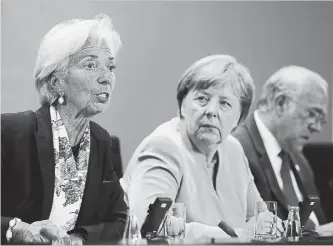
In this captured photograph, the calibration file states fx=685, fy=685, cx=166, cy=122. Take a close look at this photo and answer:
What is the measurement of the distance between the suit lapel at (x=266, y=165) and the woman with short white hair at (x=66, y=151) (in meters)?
0.89

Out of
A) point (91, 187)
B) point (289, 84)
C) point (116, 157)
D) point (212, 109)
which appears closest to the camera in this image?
point (91, 187)

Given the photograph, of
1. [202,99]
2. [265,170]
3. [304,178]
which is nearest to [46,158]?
[202,99]

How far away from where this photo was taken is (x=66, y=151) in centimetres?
366

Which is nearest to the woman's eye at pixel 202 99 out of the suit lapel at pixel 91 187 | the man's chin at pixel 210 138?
the man's chin at pixel 210 138

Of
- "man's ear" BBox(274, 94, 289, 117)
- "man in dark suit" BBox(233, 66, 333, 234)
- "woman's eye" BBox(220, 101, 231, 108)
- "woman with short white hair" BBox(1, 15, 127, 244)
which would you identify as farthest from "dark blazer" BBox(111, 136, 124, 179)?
"man's ear" BBox(274, 94, 289, 117)

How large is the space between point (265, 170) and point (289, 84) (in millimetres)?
541

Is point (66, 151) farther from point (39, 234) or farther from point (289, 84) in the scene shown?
point (289, 84)

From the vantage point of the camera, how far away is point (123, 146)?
383 cm

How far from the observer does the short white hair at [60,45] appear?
3672 mm

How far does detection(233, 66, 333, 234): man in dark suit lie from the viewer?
4105 millimetres

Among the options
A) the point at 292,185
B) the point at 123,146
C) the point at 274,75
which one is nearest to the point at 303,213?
the point at 292,185

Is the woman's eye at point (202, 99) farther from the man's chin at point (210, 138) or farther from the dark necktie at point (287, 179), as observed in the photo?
the dark necktie at point (287, 179)

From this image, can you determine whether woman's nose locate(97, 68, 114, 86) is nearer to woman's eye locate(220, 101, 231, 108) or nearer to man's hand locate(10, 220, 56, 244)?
woman's eye locate(220, 101, 231, 108)

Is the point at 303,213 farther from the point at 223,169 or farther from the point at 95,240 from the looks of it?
the point at 95,240
